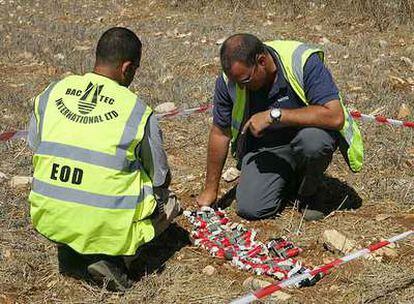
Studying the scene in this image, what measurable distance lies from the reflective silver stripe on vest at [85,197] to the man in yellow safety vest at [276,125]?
89 cm

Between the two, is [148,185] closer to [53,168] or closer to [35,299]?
[53,168]

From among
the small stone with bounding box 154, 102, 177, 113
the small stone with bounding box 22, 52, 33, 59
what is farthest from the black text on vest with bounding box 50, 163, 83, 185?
the small stone with bounding box 22, 52, 33, 59

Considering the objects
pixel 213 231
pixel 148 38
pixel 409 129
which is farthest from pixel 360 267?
pixel 148 38

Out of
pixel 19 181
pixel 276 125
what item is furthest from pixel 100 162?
pixel 19 181

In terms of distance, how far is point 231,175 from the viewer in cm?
433

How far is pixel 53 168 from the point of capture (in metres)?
2.82

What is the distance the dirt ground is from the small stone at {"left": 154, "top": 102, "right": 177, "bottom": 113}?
125mm

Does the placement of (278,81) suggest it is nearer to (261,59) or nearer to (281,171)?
(261,59)

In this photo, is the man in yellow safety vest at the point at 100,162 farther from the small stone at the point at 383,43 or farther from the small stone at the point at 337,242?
the small stone at the point at 383,43

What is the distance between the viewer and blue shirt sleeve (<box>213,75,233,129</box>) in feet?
12.3

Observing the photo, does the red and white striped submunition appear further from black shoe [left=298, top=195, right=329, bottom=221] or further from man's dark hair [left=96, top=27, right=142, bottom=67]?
man's dark hair [left=96, top=27, right=142, bottom=67]

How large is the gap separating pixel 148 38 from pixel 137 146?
561 cm

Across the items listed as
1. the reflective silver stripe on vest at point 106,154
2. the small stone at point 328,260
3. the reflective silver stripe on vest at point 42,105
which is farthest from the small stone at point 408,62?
the reflective silver stripe on vest at point 42,105

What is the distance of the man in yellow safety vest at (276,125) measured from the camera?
3.40m
